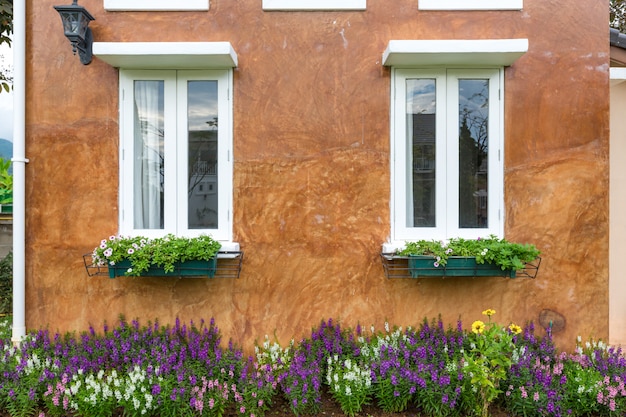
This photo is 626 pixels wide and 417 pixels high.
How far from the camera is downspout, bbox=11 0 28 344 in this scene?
4.28 metres

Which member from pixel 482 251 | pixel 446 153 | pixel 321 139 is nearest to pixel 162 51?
pixel 321 139

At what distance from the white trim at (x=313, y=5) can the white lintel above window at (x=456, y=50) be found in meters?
0.59

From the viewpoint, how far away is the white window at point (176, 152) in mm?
4371

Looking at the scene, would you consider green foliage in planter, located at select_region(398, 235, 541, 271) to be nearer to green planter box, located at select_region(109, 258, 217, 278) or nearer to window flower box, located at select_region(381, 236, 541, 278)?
window flower box, located at select_region(381, 236, 541, 278)

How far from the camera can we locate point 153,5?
433 cm

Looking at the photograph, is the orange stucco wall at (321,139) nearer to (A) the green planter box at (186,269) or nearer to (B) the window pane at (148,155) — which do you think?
(B) the window pane at (148,155)

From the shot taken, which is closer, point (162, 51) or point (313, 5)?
point (162, 51)

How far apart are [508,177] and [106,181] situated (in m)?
3.98

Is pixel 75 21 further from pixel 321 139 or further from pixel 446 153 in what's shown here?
pixel 446 153

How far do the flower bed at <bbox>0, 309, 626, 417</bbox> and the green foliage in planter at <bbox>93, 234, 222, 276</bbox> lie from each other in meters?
0.75

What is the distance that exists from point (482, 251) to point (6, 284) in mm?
6558

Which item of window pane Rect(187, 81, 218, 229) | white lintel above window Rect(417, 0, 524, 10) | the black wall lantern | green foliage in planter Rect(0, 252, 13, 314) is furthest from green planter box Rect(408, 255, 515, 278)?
green foliage in planter Rect(0, 252, 13, 314)

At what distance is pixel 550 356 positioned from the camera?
4.10 m

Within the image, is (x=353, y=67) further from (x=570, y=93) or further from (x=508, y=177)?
(x=570, y=93)
